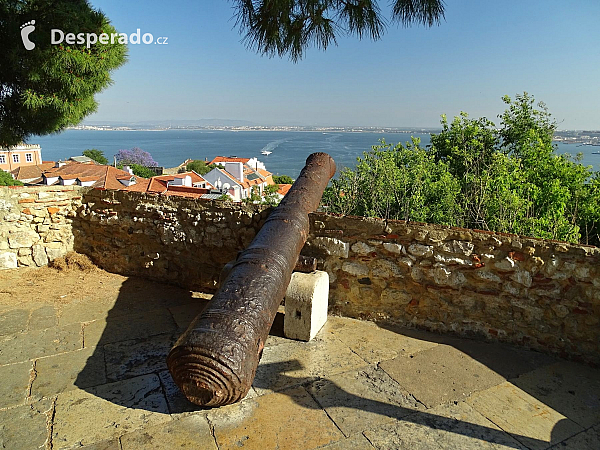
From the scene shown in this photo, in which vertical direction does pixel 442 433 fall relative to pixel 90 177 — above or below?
above

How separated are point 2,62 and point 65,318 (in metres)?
3.24

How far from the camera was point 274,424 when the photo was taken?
8.52 feet

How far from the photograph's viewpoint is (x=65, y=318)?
4.13 m

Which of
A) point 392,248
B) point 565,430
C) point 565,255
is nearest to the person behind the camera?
point 565,430

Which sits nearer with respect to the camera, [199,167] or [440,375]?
[440,375]

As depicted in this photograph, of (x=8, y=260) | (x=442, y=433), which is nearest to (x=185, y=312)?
(x=8, y=260)

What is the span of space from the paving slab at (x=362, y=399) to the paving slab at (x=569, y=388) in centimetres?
95

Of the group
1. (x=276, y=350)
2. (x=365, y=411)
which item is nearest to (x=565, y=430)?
(x=365, y=411)

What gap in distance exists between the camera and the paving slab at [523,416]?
254 cm

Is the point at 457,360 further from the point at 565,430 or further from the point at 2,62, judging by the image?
the point at 2,62

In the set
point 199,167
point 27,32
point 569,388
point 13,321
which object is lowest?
point 199,167

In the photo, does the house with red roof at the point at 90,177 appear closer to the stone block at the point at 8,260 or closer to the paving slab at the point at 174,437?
the stone block at the point at 8,260

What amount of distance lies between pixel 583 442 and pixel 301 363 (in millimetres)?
1937

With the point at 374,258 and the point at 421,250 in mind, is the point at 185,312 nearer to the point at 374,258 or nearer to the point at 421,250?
the point at 374,258
